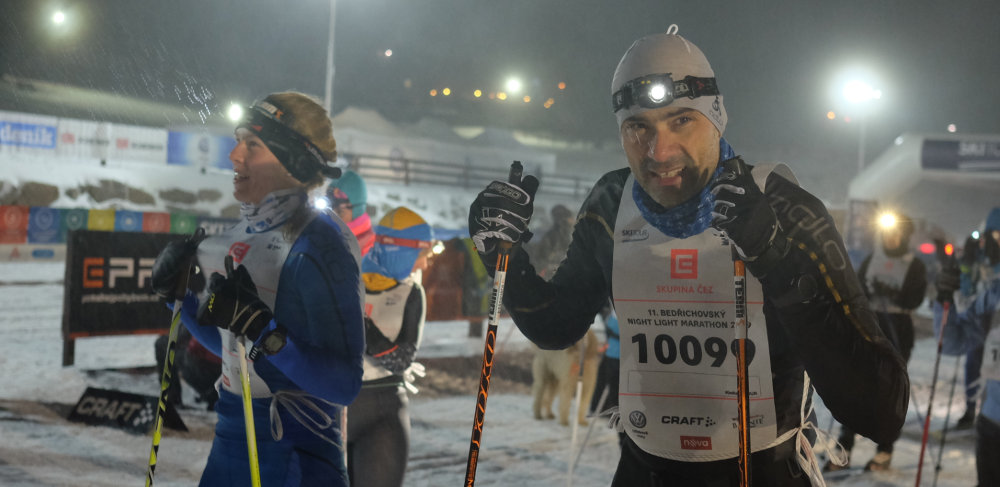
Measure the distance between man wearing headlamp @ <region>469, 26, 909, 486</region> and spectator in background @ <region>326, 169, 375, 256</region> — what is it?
2.88 meters

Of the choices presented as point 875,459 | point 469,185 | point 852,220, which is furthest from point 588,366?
point 469,185

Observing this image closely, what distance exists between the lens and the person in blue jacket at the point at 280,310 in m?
2.63

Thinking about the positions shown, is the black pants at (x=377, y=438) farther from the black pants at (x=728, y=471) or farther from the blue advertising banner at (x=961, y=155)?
the blue advertising banner at (x=961, y=155)

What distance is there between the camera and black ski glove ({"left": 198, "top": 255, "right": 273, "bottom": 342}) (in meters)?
2.47

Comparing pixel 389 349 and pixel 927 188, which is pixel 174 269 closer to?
pixel 389 349

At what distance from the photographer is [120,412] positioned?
7535 mm

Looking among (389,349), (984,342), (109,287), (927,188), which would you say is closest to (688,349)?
(389,349)

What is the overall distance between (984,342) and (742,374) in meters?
4.64

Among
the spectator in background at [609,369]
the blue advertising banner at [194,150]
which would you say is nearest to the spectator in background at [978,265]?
the spectator in background at [609,369]

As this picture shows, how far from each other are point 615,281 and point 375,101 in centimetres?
6001

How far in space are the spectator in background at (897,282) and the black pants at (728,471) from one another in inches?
247

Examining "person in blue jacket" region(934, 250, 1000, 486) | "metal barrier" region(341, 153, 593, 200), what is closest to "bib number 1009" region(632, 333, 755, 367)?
"person in blue jacket" region(934, 250, 1000, 486)

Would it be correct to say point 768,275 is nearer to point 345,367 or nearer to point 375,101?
point 345,367

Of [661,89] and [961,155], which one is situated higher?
[961,155]
